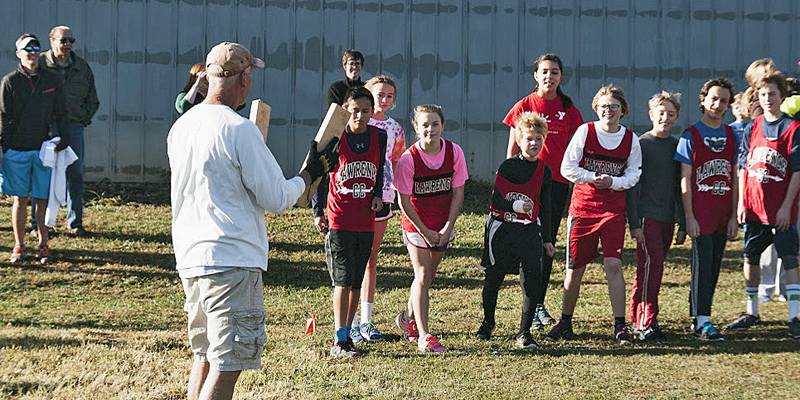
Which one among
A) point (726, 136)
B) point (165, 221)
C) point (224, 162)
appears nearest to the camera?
point (224, 162)

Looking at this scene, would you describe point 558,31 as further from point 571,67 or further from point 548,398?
point 548,398

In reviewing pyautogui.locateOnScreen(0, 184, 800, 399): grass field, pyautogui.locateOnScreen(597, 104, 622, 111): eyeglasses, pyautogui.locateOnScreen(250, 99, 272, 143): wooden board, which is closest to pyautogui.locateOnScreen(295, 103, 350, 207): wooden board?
pyautogui.locateOnScreen(250, 99, 272, 143): wooden board

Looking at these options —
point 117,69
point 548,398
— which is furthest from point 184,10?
point 548,398

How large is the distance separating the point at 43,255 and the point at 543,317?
5.31 meters

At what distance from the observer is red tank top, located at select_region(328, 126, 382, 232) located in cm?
665

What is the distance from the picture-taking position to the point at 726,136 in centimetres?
753

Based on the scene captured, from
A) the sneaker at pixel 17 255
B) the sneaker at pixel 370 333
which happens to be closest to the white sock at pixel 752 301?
the sneaker at pixel 370 333

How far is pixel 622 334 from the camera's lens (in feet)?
23.6

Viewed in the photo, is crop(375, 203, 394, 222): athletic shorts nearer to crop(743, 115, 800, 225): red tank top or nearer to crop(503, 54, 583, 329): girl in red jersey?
crop(503, 54, 583, 329): girl in red jersey

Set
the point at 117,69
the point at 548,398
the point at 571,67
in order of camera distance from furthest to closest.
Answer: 1. the point at 571,67
2. the point at 117,69
3. the point at 548,398

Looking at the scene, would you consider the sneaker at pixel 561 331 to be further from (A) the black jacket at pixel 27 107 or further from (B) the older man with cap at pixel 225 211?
(A) the black jacket at pixel 27 107

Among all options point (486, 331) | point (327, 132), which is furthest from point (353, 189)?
point (327, 132)

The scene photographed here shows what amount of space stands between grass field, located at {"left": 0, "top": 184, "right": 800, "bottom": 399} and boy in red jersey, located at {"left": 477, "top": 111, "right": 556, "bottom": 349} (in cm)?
33

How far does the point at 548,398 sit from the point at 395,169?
214cm
